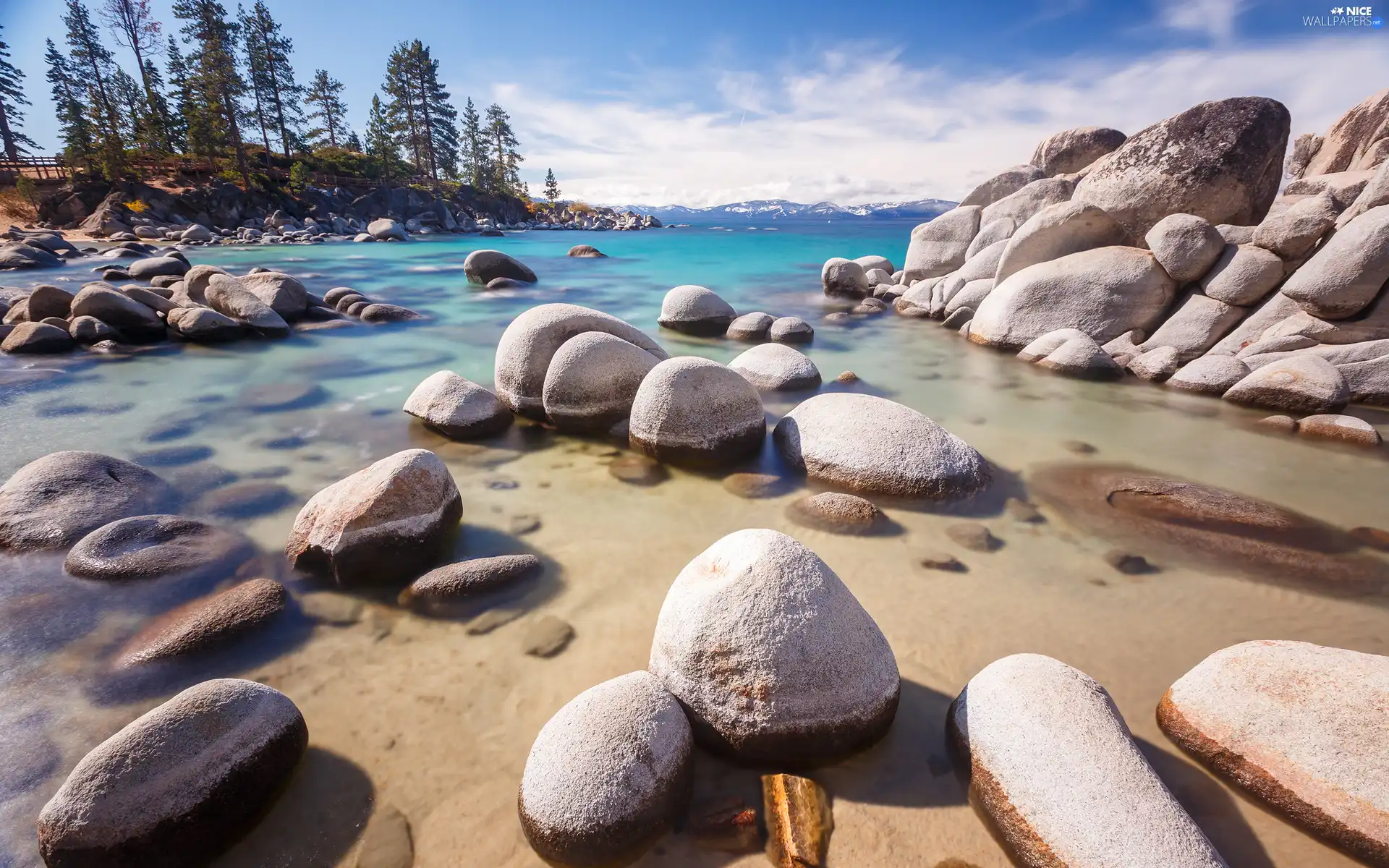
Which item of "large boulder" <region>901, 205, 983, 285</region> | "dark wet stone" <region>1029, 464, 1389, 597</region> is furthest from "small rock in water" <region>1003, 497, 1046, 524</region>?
"large boulder" <region>901, 205, 983, 285</region>

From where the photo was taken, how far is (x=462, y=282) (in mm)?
20688

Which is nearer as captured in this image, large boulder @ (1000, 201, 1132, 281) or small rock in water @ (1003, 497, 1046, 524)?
small rock in water @ (1003, 497, 1046, 524)

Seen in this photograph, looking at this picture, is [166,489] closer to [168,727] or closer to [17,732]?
[17,732]

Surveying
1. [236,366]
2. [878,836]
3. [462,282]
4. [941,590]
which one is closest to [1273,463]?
[941,590]

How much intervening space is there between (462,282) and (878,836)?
21.3 m

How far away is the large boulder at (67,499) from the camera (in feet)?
14.8

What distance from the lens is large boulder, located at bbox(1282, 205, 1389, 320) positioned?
792cm

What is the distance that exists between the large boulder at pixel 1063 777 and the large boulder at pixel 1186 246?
10.00 meters

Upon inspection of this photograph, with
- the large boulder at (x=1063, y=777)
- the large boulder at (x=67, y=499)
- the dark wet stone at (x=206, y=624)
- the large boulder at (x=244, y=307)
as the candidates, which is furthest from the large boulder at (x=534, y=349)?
the large boulder at (x=244, y=307)

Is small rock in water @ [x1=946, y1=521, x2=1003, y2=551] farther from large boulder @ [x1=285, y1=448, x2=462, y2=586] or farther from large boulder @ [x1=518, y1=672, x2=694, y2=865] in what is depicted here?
large boulder @ [x1=285, y1=448, x2=462, y2=586]

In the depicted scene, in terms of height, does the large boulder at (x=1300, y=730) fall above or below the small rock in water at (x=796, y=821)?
above

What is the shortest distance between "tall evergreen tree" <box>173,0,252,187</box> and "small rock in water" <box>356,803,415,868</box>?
51.0 meters

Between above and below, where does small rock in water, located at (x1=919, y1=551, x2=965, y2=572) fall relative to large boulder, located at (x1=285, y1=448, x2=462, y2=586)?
below

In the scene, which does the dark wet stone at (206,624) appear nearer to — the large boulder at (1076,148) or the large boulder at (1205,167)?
the large boulder at (1205,167)
